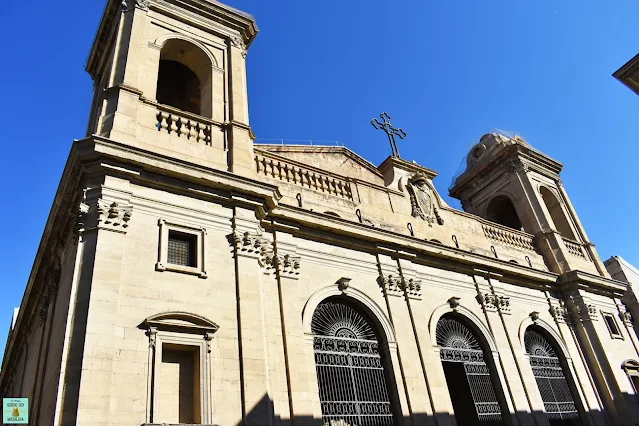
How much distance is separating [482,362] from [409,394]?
3.66m

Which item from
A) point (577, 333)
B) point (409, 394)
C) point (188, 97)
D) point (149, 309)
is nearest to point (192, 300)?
point (149, 309)

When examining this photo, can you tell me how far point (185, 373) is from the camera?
864cm

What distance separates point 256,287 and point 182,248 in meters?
1.63

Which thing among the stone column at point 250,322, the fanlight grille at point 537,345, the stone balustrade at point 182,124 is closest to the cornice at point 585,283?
the fanlight grille at point 537,345

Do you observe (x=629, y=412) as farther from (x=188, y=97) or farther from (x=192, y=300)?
(x=188, y=97)

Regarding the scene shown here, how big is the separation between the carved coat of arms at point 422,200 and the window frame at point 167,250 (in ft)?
25.3

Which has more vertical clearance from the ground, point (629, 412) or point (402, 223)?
point (402, 223)

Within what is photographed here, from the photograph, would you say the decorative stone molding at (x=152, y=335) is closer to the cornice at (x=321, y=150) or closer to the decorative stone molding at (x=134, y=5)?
the cornice at (x=321, y=150)

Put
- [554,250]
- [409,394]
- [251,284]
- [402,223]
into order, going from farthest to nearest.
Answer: [554,250] → [402,223] → [409,394] → [251,284]

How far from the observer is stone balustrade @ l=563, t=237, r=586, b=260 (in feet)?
65.0

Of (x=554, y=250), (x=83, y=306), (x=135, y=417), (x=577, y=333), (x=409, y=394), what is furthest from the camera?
(x=554, y=250)

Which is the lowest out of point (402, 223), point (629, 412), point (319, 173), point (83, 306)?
point (629, 412)

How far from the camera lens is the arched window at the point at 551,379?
14883 mm

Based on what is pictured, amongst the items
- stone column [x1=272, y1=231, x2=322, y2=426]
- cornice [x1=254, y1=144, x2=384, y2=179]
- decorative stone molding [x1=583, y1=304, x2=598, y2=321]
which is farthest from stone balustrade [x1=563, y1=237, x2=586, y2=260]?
stone column [x1=272, y1=231, x2=322, y2=426]
